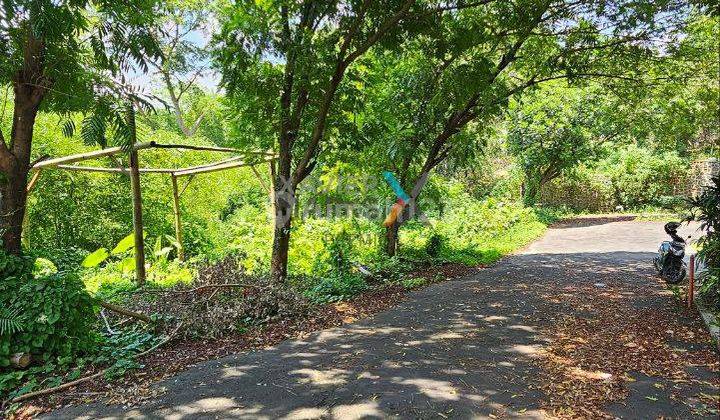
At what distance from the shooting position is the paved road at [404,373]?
3453 millimetres

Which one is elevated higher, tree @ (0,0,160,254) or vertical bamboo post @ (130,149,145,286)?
tree @ (0,0,160,254)

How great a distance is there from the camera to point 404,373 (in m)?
4.11

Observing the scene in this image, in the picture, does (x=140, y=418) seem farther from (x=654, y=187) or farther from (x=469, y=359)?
(x=654, y=187)

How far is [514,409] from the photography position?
11.1 feet

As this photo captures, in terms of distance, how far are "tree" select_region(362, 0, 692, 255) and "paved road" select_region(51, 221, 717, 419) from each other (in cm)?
366

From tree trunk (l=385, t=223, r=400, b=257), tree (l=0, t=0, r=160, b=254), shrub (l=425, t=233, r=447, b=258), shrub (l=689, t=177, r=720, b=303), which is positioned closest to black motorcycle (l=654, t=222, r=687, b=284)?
shrub (l=689, t=177, r=720, b=303)

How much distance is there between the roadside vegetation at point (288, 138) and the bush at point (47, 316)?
0.02m

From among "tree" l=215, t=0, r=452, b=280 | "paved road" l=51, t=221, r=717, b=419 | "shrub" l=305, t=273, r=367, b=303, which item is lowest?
"paved road" l=51, t=221, r=717, b=419

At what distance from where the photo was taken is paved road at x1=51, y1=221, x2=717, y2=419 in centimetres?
345

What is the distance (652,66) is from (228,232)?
→ 11.7 metres

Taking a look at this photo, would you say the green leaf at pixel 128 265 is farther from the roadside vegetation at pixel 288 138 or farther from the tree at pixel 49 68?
the tree at pixel 49 68

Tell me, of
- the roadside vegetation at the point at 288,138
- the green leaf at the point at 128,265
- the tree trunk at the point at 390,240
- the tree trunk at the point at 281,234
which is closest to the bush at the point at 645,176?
the roadside vegetation at the point at 288,138

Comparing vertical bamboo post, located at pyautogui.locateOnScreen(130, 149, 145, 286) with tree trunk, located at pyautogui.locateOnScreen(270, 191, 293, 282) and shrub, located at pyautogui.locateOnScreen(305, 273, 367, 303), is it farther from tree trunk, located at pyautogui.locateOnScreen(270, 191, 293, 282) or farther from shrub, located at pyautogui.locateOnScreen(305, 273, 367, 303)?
shrub, located at pyautogui.locateOnScreen(305, 273, 367, 303)

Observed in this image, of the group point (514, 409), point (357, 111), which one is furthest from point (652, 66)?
point (514, 409)
